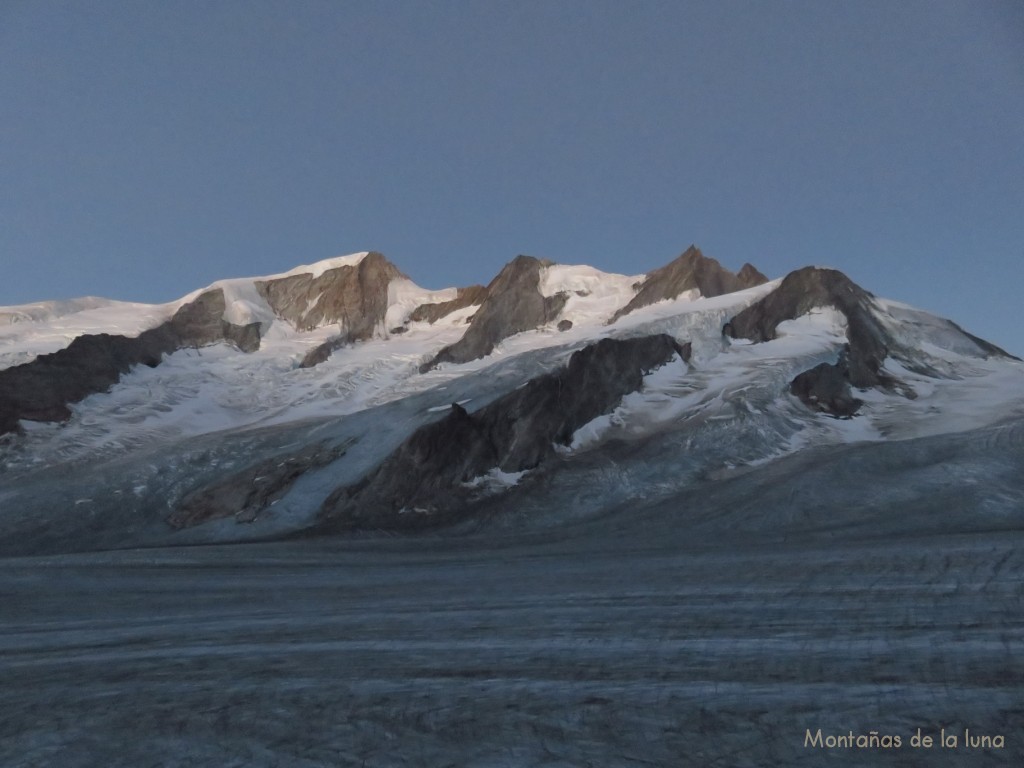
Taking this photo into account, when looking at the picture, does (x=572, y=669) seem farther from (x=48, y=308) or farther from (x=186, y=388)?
(x=48, y=308)

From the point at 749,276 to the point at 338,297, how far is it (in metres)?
24.6

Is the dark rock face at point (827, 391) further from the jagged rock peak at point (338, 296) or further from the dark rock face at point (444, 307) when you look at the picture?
the jagged rock peak at point (338, 296)

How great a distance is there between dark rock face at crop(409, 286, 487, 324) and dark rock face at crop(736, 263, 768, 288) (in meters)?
15.1

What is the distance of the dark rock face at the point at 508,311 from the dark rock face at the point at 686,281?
4.69m

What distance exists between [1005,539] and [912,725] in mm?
→ 9433

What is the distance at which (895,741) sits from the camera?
5.51 metres

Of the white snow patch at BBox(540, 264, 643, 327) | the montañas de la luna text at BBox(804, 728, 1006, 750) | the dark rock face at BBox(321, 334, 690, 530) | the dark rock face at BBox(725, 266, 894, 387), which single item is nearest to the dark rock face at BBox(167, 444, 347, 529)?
the dark rock face at BBox(321, 334, 690, 530)

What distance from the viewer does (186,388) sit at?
40406 millimetres

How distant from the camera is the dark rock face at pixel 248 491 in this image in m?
25.2

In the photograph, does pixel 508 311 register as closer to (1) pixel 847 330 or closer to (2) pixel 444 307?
(2) pixel 444 307

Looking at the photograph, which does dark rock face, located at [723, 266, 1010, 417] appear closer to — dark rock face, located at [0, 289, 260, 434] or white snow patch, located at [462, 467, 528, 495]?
white snow patch, located at [462, 467, 528, 495]

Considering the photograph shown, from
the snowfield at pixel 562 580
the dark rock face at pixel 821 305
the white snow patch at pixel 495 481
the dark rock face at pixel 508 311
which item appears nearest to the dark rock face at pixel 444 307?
the dark rock face at pixel 508 311

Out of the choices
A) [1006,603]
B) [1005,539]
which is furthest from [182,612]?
[1005,539]

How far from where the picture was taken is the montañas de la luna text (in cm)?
539
